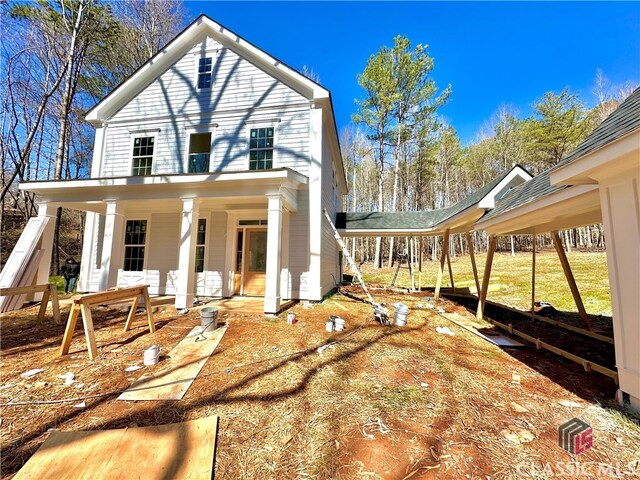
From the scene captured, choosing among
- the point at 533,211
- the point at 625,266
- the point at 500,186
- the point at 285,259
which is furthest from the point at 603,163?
the point at 285,259

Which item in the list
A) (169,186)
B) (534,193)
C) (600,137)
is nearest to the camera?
(600,137)

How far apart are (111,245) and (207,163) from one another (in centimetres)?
384

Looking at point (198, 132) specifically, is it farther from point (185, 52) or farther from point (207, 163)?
point (185, 52)

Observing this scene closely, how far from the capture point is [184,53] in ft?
30.9

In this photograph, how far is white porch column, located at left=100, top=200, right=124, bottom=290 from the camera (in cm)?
689

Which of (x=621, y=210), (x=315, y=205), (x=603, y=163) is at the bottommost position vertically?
(x=621, y=210)

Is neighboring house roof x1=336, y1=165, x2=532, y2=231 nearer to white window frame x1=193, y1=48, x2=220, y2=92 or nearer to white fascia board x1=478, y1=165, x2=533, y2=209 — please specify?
white fascia board x1=478, y1=165, x2=533, y2=209

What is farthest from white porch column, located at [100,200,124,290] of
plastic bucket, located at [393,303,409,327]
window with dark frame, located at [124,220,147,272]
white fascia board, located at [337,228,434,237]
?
white fascia board, located at [337,228,434,237]

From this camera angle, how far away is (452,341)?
510 centimetres

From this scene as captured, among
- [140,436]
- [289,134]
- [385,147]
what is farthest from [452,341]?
[385,147]

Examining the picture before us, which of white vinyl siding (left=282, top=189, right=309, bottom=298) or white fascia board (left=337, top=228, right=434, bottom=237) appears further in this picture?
white fascia board (left=337, top=228, right=434, bottom=237)

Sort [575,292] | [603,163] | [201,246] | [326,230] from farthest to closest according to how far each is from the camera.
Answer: [326,230], [201,246], [575,292], [603,163]

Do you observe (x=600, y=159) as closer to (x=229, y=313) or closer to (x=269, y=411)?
(x=269, y=411)

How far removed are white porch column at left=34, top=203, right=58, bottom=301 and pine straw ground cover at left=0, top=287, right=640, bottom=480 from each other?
2969 mm
